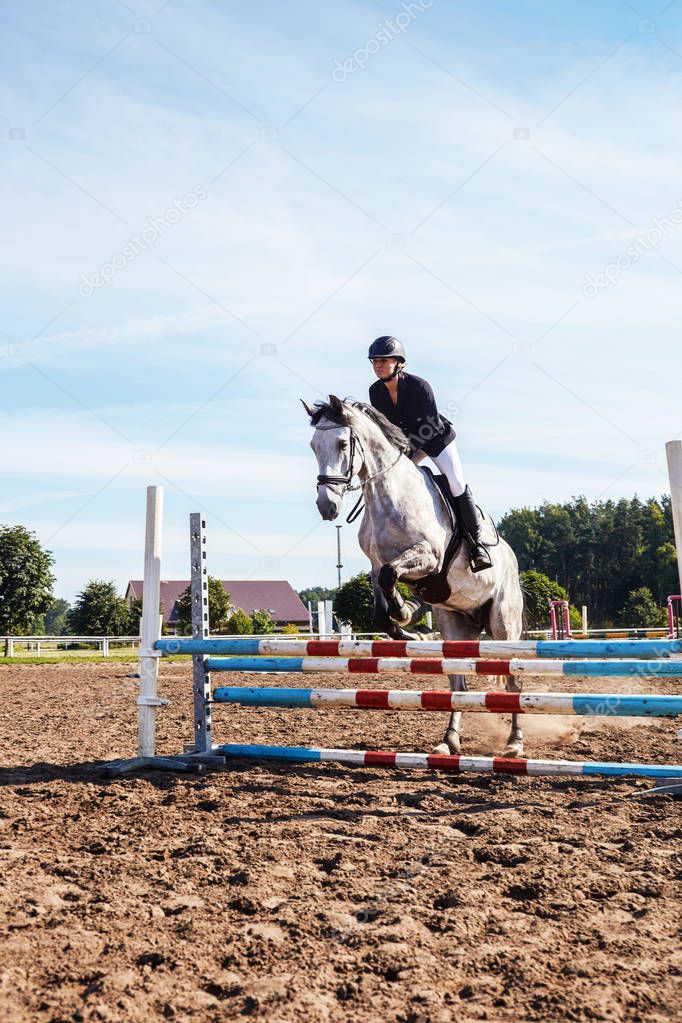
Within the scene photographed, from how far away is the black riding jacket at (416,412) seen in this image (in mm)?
6094

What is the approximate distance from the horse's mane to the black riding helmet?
0.35 metres

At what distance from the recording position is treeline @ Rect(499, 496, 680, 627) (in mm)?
61781

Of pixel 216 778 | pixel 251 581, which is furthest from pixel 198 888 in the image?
pixel 251 581

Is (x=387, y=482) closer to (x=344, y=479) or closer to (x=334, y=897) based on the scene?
(x=344, y=479)

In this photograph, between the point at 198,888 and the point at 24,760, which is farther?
the point at 24,760

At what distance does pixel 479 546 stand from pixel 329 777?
194cm

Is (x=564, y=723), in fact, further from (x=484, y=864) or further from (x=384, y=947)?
(x=384, y=947)

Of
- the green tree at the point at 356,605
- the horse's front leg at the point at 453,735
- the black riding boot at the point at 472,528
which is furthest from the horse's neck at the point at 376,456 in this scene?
the green tree at the point at 356,605

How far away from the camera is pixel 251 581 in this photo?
7444cm

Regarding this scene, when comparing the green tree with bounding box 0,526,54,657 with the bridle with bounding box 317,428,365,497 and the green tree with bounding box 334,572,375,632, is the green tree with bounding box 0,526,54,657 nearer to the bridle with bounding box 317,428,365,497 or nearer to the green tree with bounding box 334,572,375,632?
the green tree with bounding box 334,572,375,632

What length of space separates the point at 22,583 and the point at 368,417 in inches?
1351

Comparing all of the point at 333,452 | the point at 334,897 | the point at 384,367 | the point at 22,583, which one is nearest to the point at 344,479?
the point at 333,452

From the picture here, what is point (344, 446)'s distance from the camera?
5.34 m

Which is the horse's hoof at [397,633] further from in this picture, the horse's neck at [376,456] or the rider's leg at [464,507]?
the horse's neck at [376,456]
